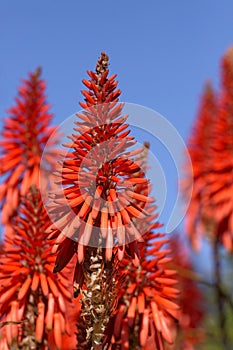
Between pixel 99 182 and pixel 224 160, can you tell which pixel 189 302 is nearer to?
pixel 224 160

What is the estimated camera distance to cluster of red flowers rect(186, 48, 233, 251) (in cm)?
1066

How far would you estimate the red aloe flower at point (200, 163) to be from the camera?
1150cm

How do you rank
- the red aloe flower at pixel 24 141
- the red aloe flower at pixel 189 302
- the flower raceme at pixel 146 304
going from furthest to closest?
the red aloe flower at pixel 189 302, the red aloe flower at pixel 24 141, the flower raceme at pixel 146 304

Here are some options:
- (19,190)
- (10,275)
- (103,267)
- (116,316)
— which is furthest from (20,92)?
(103,267)

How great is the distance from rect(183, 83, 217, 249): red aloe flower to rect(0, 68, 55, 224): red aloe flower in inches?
151

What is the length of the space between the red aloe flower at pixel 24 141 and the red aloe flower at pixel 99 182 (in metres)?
4.23

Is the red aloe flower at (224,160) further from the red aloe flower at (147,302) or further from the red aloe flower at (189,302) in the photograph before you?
the red aloe flower at (147,302)

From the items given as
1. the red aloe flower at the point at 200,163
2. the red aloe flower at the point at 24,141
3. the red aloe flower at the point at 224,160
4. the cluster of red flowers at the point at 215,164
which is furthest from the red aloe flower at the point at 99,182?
the red aloe flower at the point at 200,163

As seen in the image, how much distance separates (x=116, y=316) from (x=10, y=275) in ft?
3.28

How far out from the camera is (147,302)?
4828 millimetres

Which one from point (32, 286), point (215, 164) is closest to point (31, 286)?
point (32, 286)

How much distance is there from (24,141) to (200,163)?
5.64 meters

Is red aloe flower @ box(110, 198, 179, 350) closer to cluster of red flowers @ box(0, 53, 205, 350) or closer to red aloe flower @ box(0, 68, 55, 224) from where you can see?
cluster of red flowers @ box(0, 53, 205, 350)

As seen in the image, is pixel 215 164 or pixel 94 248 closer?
pixel 94 248
